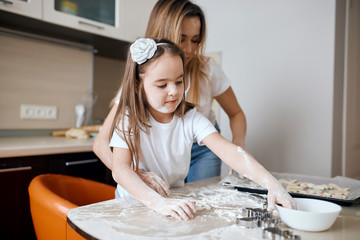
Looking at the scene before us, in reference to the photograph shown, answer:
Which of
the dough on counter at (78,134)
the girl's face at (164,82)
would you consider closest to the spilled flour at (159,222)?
the girl's face at (164,82)

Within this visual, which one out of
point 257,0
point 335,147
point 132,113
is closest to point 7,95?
point 132,113

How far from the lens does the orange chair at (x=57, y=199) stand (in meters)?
0.73

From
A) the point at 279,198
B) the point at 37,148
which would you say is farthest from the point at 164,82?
the point at 37,148

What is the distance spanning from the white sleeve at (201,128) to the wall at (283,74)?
1387 millimetres

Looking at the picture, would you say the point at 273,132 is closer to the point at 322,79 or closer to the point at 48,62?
the point at 322,79

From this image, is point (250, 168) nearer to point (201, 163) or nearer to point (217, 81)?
point (201, 163)

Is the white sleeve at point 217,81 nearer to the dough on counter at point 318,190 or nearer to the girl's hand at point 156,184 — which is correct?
the dough on counter at point 318,190

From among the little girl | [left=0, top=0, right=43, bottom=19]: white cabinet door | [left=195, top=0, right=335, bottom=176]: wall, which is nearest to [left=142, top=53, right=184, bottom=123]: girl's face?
the little girl

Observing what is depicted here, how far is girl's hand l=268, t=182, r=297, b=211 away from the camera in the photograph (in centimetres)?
68

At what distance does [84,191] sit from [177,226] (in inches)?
24.1

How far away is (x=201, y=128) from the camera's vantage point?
3.33 ft

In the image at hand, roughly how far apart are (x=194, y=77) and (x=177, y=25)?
0.24 meters

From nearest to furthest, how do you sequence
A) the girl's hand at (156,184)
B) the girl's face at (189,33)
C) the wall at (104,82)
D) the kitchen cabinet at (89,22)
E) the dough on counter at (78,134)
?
the girl's hand at (156,184) < the girl's face at (189,33) < the kitchen cabinet at (89,22) < the dough on counter at (78,134) < the wall at (104,82)

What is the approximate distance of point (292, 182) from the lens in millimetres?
1035
